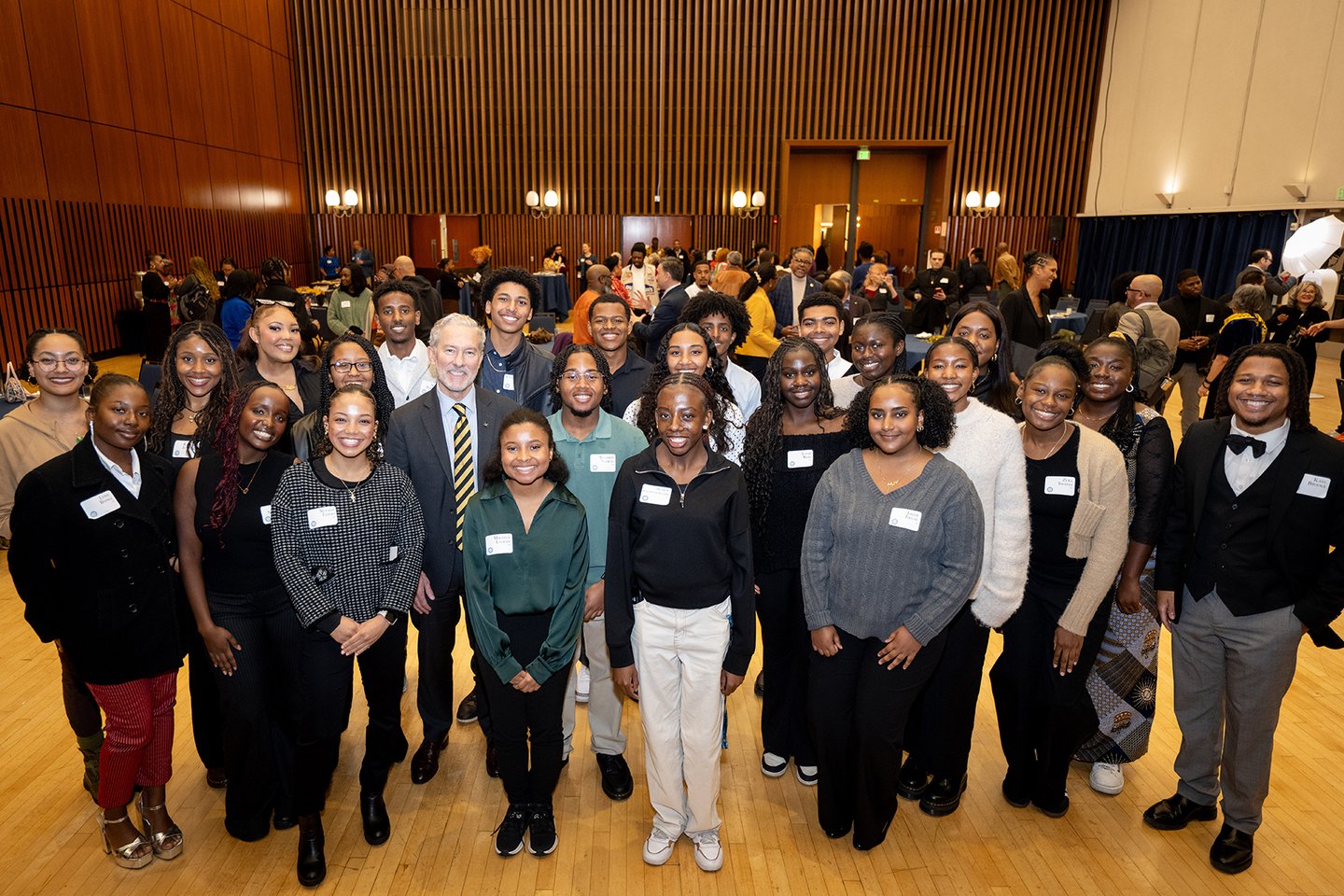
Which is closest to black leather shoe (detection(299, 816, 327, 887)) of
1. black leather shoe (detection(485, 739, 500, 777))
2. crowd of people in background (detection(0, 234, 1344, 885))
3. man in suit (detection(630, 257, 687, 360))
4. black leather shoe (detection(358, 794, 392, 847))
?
crowd of people in background (detection(0, 234, 1344, 885))

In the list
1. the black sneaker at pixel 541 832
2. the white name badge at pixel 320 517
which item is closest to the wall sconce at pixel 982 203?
the black sneaker at pixel 541 832

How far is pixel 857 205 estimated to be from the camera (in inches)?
711

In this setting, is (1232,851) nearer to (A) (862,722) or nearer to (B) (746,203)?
(A) (862,722)

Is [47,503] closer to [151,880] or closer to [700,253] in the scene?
[151,880]

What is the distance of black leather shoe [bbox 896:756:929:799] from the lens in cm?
313

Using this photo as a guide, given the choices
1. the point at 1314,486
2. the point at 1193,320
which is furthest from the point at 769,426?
the point at 1193,320

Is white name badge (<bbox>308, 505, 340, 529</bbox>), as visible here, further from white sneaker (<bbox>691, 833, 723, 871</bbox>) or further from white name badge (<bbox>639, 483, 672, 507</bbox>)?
white sneaker (<bbox>691, 833, 723, 871</bbox>)

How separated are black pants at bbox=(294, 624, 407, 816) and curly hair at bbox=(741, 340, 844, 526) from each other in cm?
137

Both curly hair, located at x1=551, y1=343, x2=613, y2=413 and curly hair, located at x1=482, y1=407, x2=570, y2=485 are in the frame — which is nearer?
curly hair, located at x1=482, y1=407, x2=570, y2=485

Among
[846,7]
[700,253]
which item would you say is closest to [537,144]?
[700,253]

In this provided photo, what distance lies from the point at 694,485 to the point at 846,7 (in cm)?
1680

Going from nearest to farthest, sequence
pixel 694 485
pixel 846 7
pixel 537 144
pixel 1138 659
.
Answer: pixel 694 485, pixel 1138 659, pixel 846 7, pixel 537 144

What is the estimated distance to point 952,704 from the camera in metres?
2.93

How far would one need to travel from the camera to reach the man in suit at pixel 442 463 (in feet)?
9.58
